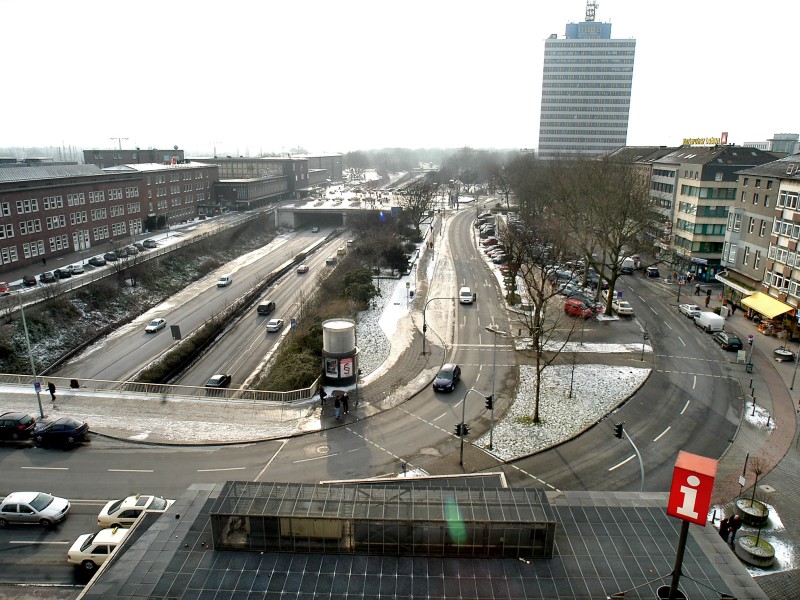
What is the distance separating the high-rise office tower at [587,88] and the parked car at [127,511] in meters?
168

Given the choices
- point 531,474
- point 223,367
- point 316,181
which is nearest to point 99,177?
point 223,367

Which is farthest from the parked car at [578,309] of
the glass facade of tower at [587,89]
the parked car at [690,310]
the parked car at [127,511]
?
the glass facade of tower at [587,89]

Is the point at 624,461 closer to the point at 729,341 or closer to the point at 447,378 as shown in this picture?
the point at 447,378

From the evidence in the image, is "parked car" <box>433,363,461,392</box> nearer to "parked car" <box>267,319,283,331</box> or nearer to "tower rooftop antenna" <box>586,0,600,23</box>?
"parked car" <box>267,319,283,331</box>

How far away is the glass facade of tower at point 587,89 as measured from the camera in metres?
167

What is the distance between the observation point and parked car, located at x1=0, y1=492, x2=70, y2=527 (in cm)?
Result: 2244

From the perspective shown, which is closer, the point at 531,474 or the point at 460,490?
the point at 460,490

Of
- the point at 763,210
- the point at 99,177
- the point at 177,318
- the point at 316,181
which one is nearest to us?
the point at 763,210

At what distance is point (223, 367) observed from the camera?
151 feet

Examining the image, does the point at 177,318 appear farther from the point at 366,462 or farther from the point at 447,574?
the point at 447,574

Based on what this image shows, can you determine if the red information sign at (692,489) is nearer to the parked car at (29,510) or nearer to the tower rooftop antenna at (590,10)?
the parked car at (29,510)

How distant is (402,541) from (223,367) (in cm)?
3447

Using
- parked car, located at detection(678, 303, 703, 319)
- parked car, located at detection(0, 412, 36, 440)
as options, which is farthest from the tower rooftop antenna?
parked car, located at detection(0, 412, 36, 440)

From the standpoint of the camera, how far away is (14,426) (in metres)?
29.0
